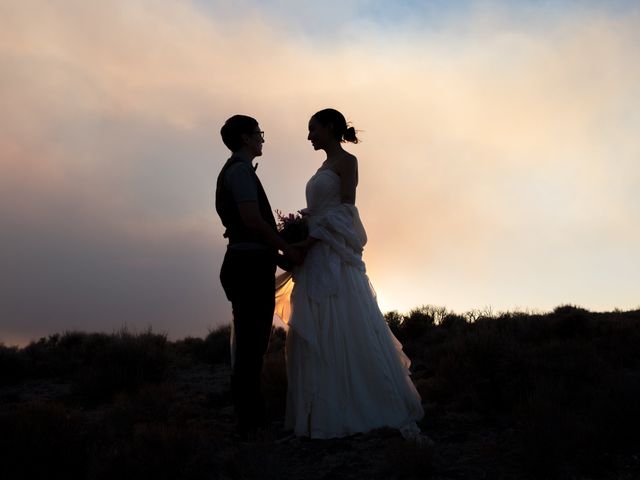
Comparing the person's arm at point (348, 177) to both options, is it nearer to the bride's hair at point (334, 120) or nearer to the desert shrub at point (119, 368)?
the bride's hair at point (334, 120)

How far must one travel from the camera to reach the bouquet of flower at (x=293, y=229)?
6.39 m

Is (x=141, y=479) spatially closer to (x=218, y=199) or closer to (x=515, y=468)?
(x=218, y=199)

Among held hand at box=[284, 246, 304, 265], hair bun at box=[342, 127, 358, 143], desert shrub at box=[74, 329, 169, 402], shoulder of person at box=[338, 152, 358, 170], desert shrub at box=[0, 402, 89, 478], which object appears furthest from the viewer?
desert shrub at box=[74, 329, 169, 402]

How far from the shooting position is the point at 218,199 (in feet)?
19.7

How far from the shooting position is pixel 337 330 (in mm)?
6277

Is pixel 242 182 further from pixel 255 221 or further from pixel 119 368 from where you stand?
pixel 119 368

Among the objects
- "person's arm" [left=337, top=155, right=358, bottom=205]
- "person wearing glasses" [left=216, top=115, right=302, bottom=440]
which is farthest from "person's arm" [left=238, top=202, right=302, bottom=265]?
"person's arm" [left=337, top=155, right=358, bottom=205]

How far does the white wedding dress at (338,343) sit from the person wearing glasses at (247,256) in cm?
40

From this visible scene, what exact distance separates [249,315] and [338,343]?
0.92 metres

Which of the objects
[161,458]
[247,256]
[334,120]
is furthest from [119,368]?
[334,120]

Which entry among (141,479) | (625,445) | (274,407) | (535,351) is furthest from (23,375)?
(625,445)

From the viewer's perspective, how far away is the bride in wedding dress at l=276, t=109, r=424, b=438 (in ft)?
20.3

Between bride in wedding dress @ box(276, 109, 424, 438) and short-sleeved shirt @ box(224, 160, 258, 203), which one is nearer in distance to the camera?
short-sleeved shirt @ box(224, 160, 258, 203)

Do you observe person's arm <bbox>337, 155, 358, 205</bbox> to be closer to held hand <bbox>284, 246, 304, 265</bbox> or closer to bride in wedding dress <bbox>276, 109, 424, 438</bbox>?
bride in wedding dress <bbox>276, 109, 424, 438</bbox>
